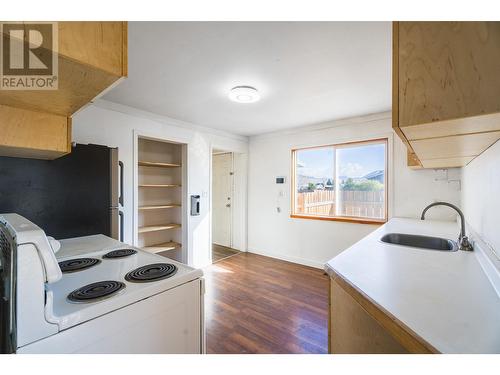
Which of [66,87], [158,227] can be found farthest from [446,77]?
[158,227]

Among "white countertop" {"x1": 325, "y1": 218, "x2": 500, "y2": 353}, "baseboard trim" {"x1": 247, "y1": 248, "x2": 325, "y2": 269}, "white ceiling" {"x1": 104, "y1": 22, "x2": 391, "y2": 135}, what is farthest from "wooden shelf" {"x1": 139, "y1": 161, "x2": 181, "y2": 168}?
"white countertop" {"x1": 325, "y1": 218, "x2": 500, "y2": 353}

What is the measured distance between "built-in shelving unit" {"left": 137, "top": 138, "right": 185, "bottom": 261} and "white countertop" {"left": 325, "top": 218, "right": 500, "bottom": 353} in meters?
2.99

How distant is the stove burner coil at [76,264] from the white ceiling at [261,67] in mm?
1459

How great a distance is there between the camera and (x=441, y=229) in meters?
2.17

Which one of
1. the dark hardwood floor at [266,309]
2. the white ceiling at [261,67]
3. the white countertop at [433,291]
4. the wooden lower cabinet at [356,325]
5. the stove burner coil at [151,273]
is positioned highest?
the white ceiling at [261,67]

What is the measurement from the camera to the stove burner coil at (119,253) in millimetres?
1432

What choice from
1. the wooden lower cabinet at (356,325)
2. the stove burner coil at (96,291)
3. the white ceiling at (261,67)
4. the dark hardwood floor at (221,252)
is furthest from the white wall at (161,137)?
the wooden lower cabinet at (356,325)

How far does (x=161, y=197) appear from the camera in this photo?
12.7ft

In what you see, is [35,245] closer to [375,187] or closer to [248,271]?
[248,271]

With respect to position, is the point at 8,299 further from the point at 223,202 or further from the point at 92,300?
the point at 223,202

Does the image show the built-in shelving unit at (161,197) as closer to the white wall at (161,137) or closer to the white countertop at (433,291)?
the white wall at (161,137)

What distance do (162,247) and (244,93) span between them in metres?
2.68

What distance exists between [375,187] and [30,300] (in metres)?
3.59
